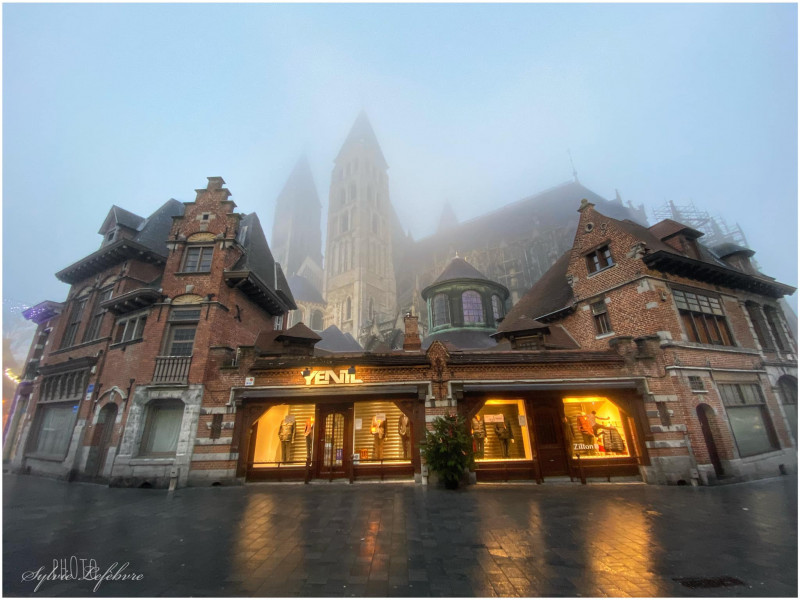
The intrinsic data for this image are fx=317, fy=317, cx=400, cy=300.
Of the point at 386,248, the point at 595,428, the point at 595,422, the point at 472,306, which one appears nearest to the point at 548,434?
the point at 595,428

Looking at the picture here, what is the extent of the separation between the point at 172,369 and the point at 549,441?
15612 millimetres

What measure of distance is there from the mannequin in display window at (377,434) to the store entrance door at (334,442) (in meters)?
0.92

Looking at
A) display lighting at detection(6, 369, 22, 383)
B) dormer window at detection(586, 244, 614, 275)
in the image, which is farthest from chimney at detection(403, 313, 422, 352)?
display lighting at detection(6, 369, 22, 383)

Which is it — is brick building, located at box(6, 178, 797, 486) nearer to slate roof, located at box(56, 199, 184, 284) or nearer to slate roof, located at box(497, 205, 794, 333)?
slate roof, located at box(497, 205, 794, 333)

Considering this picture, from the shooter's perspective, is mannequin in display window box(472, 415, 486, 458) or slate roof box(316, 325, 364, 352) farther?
slate roof box(316, 325, 364, 352)

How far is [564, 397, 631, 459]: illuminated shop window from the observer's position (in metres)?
12.4

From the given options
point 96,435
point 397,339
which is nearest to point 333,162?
point 397,339

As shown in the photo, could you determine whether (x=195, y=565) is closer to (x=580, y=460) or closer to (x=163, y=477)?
(x=163, y=477)

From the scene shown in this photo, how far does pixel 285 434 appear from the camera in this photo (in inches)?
519

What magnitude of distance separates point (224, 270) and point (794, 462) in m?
25.8

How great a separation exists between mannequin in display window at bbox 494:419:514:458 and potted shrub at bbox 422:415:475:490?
2047 mm

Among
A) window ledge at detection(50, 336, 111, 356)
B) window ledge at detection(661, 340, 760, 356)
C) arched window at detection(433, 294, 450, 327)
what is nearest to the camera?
window ledge at detection(661, 340, 760, 356)

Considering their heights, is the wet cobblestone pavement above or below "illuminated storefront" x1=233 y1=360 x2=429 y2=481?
below

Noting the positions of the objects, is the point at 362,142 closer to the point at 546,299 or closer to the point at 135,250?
the point at 135,250
